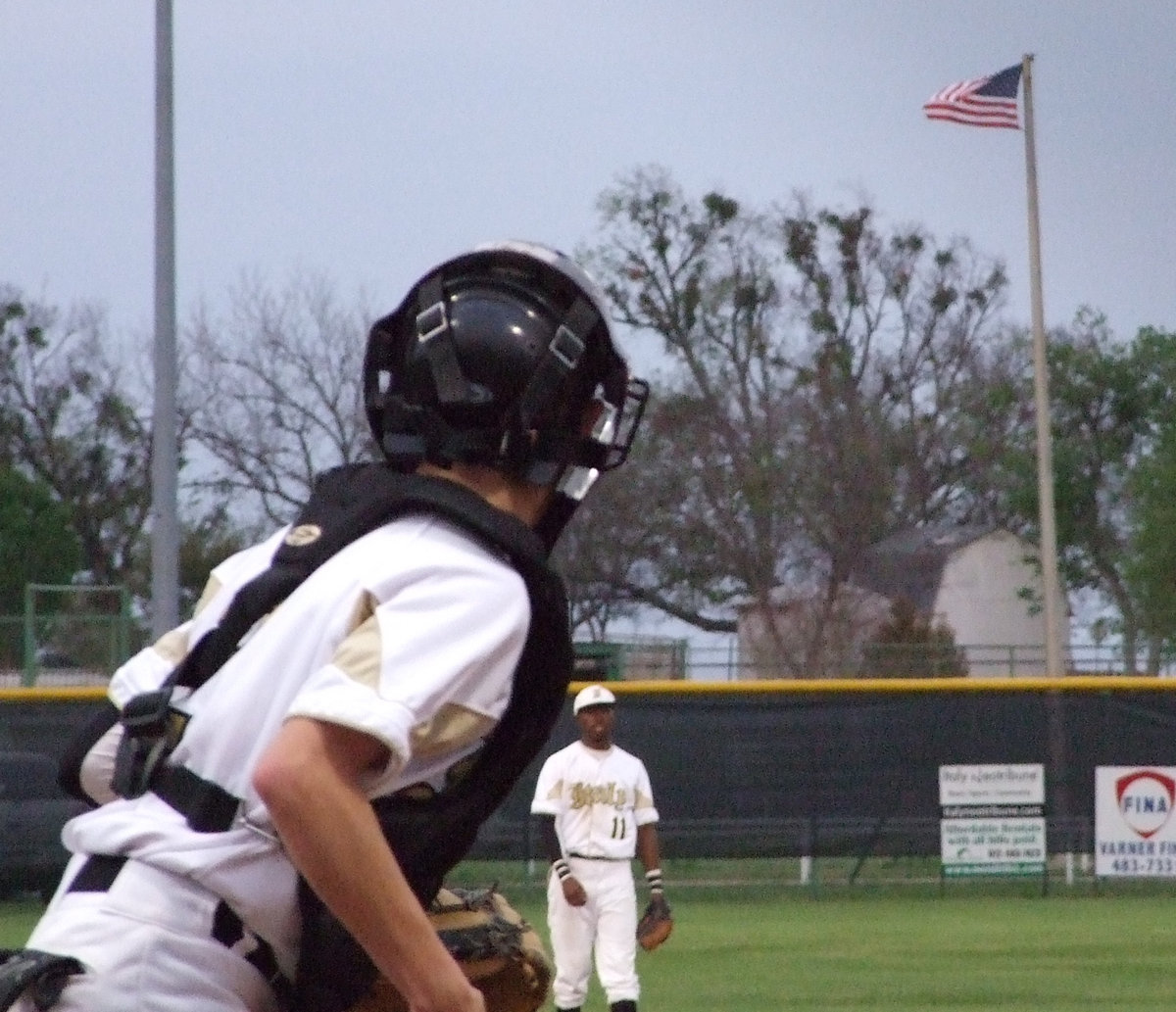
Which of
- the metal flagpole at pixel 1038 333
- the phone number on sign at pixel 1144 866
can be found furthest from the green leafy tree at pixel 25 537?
the phone number on sign at pixel 1144 866

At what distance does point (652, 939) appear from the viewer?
44.7ft

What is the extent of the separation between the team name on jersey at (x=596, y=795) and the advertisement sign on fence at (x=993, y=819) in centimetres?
998

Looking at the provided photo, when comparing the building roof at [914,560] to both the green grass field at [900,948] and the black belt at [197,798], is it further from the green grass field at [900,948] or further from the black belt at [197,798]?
the black belt at [197,798]

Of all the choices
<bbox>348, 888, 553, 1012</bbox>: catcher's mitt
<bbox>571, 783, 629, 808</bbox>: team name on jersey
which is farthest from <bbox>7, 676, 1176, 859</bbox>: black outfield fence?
<bbox>348, 888, 553, 1012</bbox>: catcher's mitt

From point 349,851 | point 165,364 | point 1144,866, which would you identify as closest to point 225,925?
point 349,851

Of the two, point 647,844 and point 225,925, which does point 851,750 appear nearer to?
point 647,844

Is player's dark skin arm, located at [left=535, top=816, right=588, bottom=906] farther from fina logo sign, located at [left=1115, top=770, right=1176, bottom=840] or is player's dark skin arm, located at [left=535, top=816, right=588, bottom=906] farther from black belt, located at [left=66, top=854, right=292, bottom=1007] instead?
black belt, located at [left=66, top=854, right=292, bottom=1007]

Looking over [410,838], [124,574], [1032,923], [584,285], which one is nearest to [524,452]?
[584,285]

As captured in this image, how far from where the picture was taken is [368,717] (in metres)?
2.58

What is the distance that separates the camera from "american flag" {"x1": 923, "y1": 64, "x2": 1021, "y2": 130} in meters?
29.9

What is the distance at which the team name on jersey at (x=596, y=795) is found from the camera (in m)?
14.4

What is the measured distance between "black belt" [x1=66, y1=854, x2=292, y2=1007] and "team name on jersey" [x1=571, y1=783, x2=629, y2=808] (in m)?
11.6

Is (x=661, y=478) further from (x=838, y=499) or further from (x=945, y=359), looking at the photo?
(x=945, y=359)

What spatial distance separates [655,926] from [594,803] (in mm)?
947
